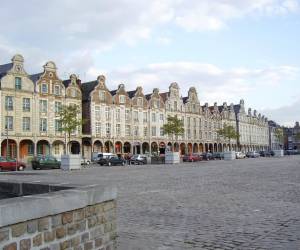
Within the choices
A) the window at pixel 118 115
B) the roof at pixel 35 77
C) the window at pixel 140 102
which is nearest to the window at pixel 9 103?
the roof at pixel 35 77

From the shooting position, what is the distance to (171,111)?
86.4 meters

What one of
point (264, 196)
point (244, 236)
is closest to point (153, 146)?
point (264, 196)

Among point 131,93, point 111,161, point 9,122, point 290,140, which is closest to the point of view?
point 111,161

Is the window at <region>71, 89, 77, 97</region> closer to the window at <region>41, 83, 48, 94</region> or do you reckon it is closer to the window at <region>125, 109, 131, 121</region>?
the window at <region>41, 83, 48, 94</region>

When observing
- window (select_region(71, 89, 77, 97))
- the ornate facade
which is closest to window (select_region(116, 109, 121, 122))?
the ornate facade

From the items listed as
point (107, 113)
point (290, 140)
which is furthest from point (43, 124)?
point (290, 140)

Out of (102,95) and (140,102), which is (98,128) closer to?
(102,95)

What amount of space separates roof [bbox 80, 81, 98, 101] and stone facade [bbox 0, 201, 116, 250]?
206 feet

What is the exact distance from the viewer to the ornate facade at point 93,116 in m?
56.5

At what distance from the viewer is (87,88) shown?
70.8 m

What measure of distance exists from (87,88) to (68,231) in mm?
66335

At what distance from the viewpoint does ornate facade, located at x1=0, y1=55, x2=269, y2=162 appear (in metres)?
56.5

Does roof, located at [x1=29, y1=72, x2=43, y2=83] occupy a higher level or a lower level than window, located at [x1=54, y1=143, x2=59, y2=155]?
higher

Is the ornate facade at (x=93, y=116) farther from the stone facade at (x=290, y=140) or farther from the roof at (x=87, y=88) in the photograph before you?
the stone facade at (x=290, y=140)
